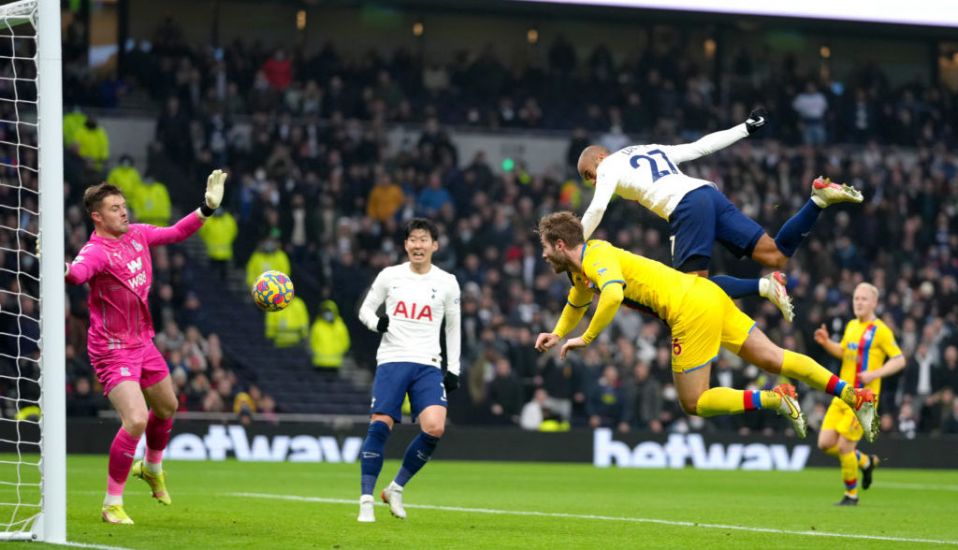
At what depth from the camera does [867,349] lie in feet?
52.6

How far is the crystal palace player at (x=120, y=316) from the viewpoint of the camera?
10461mm

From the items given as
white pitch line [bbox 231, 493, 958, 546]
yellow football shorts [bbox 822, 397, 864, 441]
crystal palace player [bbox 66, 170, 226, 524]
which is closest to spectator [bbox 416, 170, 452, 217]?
yellow football shorts [bbox 822, 397, 864, 441]

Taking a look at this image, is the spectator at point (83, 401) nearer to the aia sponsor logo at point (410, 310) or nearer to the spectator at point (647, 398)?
the spectator at point (647, 398)

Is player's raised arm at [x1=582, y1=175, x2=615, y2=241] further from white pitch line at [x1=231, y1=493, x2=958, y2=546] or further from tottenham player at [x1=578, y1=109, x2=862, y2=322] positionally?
white pitch line at [x1=231, y1=493, x2=958, y2=546]

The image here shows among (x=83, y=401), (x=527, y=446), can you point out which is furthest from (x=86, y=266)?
(x=527, y=446)

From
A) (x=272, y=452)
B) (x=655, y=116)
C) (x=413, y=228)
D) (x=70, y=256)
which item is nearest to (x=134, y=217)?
(x=70, y=256)

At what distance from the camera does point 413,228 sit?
1182cm

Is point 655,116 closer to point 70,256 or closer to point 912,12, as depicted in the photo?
point 912,12

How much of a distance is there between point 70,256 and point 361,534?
15.2m

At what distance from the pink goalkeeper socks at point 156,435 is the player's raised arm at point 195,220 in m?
1.39

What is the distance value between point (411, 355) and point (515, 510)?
8.07 feet

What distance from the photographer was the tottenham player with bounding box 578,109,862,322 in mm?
11539

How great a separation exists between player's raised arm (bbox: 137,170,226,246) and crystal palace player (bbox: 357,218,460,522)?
5.42 feet

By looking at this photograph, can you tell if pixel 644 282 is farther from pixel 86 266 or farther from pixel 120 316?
pixel 86 266
